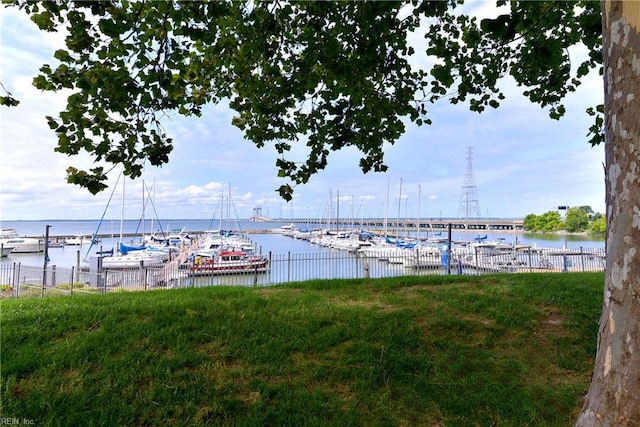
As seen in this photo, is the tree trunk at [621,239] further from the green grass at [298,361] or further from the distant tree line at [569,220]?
the distant tree line at [569,220]

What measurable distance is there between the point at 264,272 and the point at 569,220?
90.8m

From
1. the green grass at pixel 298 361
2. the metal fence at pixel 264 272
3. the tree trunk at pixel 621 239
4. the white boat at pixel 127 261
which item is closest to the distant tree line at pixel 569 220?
the metal fence at pixel 264 272

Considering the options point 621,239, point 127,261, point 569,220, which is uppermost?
point 569,220

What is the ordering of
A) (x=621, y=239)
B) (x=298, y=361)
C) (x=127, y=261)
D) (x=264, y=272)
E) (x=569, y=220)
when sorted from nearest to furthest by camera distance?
(x=621, y=239)
(x=298, y=361)
(x=264, y=272)
(x=127, y=261)
(x=569, y=220)

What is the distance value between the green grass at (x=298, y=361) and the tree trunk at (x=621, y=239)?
1.29 metres

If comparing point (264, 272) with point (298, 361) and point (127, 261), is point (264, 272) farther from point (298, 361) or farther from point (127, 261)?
point (298, 361)

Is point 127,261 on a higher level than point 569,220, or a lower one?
lower

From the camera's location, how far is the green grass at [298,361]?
10.1 ft

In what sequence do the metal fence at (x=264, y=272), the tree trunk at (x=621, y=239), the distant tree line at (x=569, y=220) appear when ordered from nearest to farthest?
the tree trunk at (x=621, y=239), the metal fence at (x=264, y=272), the distant tree line at (x=569, y=220)

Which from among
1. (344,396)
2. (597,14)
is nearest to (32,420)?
(344,396)

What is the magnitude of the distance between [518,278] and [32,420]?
8.64 m

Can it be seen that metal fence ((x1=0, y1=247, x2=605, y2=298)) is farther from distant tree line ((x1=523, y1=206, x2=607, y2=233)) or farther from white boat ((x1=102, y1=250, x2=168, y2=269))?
distant tree line ((x1=523, y1=206, x2=607, y2=233))

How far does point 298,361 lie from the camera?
391cm

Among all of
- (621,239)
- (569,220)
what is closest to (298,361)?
(621,239)
